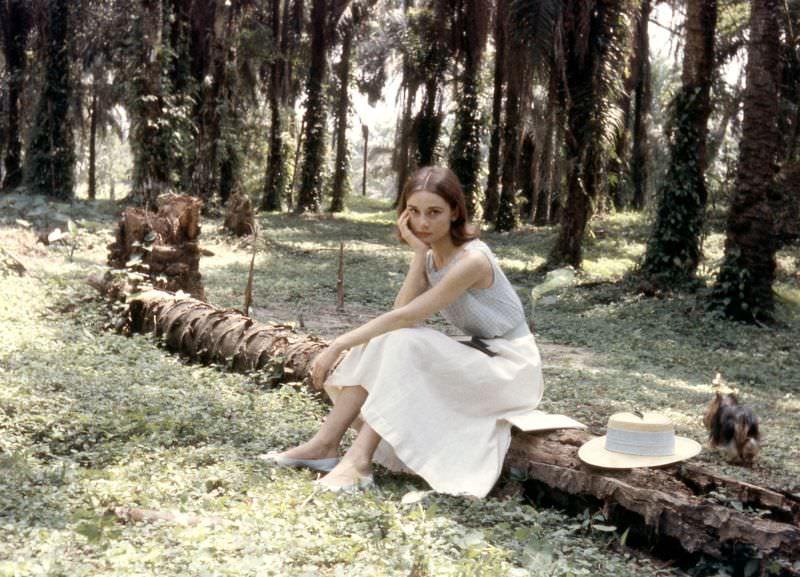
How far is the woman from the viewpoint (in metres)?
4.26

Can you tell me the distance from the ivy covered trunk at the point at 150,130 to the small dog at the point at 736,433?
13065mm

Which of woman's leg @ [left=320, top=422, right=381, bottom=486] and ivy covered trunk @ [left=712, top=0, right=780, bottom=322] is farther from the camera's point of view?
ivy covered trunk @ [left=712, top=0, right=780, bottom=322]

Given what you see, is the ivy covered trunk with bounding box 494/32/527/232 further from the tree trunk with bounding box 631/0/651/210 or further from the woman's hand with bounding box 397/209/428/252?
the woman's hand with bounding box 397/209/428/252

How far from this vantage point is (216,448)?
4.64 metres

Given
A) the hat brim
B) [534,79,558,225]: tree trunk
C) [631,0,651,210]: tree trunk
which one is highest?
[631,0,651,210]: tree trunk

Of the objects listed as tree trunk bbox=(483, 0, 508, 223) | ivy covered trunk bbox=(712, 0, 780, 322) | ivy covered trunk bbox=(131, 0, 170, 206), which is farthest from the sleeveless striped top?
tree trunk bbox=(483, 0, 508, 223)

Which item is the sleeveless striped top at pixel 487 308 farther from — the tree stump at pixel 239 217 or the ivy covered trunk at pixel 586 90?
the tree stump at pixel 239 217

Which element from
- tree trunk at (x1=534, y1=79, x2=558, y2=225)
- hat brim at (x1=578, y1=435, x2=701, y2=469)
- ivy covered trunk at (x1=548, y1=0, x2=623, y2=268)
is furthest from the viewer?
tree trunk at (x1=534, y1=79, x2=558, y2=225)

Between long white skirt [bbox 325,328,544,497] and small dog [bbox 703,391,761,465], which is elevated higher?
long white skirt [bbox 325,328,544,497]

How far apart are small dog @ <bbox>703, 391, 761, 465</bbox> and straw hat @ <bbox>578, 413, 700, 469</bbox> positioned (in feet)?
5.38

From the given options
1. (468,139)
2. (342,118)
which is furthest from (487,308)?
(342,118)

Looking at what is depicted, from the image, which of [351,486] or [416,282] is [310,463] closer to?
[351,486]

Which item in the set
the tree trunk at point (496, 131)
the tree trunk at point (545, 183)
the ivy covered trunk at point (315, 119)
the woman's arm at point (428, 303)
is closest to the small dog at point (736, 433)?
the woman's arm at point (428, 303)

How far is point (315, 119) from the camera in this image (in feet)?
89.9
